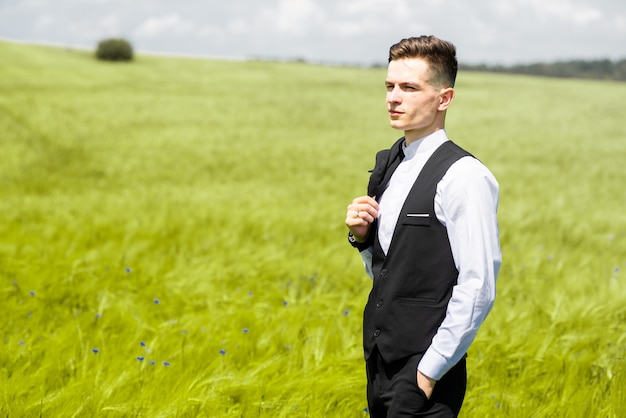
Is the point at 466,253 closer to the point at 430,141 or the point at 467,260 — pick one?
the point at 467,260

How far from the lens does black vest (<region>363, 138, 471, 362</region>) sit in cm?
152

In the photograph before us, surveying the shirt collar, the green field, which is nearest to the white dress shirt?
the shirt collar

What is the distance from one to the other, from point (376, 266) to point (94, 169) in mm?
8371

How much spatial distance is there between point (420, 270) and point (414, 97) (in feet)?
1.44

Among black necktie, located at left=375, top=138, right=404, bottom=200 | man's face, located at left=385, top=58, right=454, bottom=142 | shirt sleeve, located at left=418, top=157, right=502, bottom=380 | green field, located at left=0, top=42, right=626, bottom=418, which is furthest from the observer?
green field, located at left=0, top=42, right=626, bottom=418

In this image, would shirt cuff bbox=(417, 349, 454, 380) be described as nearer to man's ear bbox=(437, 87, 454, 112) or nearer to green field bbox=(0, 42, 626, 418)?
man's ear bbox=(437, 87, 454, 112)

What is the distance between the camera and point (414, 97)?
1556 mm

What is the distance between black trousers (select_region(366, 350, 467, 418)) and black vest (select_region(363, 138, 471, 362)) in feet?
0.16

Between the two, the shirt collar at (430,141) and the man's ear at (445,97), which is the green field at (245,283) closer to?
the shirt collar at (430,141)

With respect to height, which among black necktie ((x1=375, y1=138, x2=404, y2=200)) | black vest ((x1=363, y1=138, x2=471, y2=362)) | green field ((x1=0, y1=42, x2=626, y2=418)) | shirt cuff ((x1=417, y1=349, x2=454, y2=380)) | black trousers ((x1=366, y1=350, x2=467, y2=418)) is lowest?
green field ((x1=0, y1=42, x2=626, y2=418))

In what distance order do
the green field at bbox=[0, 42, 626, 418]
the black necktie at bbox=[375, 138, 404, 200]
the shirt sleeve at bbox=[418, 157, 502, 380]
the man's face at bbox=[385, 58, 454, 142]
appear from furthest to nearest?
the green field at bbox=[0, 42, 626, 418], the black necktie at bbox=[375, 138, 404, 200], the man's face at bbox=[385, 58, 454, 142], the shirt sleeve at bbox=[418, 157, 502, 380]

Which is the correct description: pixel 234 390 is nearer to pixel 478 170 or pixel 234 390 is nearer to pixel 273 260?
pixel 478 170

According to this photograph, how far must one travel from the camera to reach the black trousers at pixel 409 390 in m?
1.52

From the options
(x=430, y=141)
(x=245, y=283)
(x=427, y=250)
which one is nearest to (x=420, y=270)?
(x=427, y=250)
